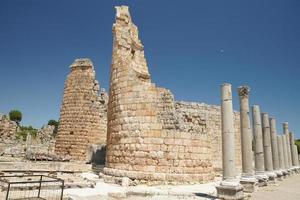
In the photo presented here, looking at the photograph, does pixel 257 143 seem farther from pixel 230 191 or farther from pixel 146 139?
pixel 230 191

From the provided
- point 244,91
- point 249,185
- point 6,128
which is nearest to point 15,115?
point 6,128

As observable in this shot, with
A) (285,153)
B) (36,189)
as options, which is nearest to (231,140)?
(36,189)

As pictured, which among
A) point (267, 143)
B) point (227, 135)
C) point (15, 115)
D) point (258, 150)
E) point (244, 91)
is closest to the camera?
point (227, 135)

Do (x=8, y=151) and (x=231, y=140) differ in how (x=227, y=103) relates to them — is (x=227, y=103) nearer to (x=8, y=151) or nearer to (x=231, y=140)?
(x=231, y=140)

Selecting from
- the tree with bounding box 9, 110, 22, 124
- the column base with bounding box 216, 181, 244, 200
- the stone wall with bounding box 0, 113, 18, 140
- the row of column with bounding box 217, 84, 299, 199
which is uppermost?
the tree with bounding box 9, 110, 22, 124

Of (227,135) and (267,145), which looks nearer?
(227,135)

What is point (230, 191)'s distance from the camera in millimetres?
8016

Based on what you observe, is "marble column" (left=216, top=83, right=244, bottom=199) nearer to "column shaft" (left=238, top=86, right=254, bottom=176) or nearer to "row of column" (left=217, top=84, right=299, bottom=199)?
"row of column" (left=217, top=84, right=299, bottom=199)

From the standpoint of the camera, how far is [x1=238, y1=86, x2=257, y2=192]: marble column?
10.4 m

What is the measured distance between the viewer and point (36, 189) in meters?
8.31

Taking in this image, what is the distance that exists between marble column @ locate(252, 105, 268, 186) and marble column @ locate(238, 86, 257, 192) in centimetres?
134

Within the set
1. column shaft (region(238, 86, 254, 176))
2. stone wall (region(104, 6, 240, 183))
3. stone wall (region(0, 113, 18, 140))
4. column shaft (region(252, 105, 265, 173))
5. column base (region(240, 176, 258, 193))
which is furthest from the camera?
stone wall (region(0, 113, 18, 140))

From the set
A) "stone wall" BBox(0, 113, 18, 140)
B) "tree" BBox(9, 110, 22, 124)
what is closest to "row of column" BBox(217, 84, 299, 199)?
"stone wall" BBox(0, 113, 18, 140)

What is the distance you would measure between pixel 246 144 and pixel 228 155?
294 cm
